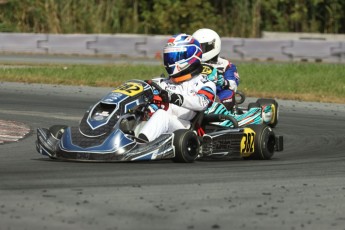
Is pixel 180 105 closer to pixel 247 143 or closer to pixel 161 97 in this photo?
pixel 161 97

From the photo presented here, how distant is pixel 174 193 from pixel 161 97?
8.31 feet

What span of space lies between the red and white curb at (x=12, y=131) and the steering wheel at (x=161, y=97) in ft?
6.19

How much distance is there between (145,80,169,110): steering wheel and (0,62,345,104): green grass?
766 centimetres

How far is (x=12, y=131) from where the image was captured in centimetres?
1131

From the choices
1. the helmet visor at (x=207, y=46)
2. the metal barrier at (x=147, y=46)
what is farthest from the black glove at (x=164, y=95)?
the metal barrier at (x=147, y=46)

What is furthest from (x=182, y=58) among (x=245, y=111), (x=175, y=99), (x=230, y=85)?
(x=245, y=111)

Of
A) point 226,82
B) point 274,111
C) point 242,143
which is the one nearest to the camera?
point 242,143

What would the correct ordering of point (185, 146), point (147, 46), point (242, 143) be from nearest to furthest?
point (185, 146)
point (242, 143)
point (147, 46)

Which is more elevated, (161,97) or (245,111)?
(161,97)

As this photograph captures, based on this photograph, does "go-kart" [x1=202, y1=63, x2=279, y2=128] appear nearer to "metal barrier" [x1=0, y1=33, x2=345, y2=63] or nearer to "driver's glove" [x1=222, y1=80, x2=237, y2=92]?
"driver's glove" [x1=222, y1=80, x2=237, y2=92]

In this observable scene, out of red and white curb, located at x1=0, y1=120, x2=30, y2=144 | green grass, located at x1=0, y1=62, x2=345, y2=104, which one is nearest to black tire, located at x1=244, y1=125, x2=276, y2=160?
red and white curb, located at x1=0, y1=120, x2=30, y2=144

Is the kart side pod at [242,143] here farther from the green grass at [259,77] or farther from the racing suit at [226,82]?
the green grass at [259,77]

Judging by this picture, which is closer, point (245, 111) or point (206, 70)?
point (206, 70)

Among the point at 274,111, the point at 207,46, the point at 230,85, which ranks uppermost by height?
the point at 207,46
